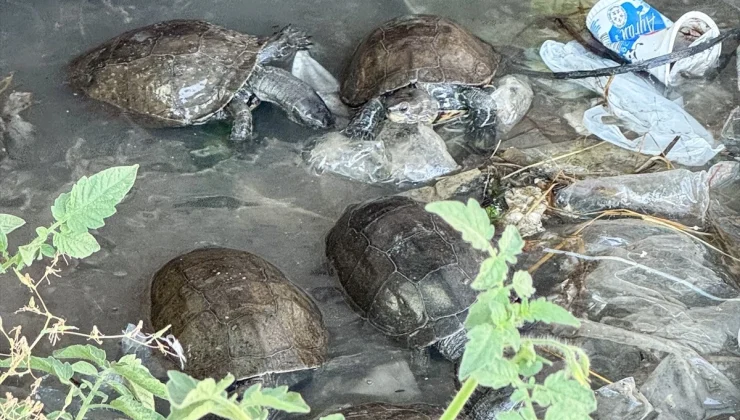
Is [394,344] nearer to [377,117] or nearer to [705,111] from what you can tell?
[377,117]

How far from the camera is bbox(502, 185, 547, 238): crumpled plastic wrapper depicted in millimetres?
3828

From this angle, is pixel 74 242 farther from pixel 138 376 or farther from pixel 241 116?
pixel 241 116

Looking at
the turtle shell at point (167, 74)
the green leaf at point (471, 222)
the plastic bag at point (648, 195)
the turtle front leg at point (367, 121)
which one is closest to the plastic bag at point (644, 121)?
the plastic bag at point (648, 195)

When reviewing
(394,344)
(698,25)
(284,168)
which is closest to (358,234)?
(394,344)

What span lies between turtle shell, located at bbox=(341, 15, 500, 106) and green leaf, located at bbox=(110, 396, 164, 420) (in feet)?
9.48

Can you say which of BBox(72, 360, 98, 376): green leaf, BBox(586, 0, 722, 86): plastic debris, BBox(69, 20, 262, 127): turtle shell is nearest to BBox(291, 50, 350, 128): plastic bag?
BBox(69, 20, 262, 127): turtle shell

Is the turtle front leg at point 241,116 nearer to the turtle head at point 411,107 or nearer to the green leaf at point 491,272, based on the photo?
the turtle head at point 411,107

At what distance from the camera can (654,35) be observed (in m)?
4.66

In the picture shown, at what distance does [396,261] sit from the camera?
11.0ft

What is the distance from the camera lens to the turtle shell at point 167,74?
4332mm

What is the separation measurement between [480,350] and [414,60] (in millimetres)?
3320

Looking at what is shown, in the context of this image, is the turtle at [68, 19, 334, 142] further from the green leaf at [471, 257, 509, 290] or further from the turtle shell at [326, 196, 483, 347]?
the green leaf at [471, 257, 509, 290]

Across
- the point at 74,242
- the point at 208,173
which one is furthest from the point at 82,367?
the point at 208,173

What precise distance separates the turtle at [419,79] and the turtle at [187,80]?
28 centimetres
